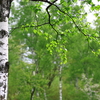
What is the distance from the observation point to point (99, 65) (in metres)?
13.1

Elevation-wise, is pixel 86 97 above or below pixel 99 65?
below

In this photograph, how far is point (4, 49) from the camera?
2.76m

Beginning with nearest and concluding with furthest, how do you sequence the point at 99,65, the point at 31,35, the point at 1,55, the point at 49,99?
1. the point at 1,55
2. the point at 99,65
3. the point at 31,35
4. the point at 49,99

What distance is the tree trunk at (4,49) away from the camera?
258cm

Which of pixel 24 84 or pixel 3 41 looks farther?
pixel 24 84

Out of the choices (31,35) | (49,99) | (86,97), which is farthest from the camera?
(49,99)

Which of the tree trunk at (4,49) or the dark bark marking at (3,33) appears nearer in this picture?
the tree trunk at (4,49)

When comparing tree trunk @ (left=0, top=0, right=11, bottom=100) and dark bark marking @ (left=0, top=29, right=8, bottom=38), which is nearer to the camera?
tree trunk @ (left=0, top=0, right=11, bottom=100)

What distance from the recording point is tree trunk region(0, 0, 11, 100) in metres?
2.58

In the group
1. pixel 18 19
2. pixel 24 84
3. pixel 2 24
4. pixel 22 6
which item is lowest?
pixel 24 84

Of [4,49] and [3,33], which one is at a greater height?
[3,33]

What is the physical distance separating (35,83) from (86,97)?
4.49m

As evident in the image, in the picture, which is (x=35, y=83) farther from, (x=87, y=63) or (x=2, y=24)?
(x=2, y=24)

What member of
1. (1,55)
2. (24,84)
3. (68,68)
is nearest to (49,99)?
(68,68)
